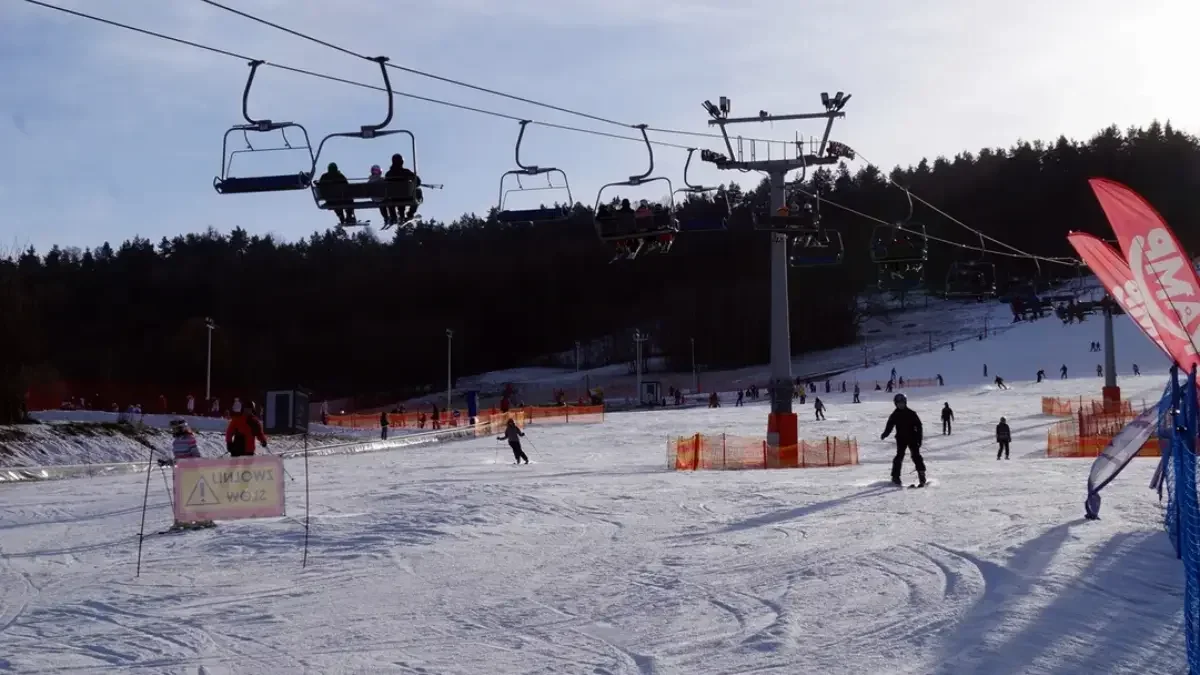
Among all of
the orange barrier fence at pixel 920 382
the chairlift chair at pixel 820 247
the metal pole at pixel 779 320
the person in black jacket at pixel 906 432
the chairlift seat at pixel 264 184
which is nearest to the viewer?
the chairlift seat at pixel 264 184

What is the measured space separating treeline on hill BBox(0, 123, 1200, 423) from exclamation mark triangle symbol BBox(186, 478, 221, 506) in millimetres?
67411

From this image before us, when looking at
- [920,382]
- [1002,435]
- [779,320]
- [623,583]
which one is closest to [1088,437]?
[1002,435]

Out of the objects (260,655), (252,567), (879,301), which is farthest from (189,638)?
(879,301)

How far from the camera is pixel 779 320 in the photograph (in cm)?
2861

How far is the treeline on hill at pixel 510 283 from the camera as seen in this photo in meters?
90.5

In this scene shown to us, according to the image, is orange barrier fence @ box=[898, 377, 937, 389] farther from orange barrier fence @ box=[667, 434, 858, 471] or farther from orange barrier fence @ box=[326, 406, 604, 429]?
orange barrier fence @ box=[667, 434, 858, 471]

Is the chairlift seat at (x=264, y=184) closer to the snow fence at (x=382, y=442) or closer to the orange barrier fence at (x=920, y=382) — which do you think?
the snow fence at (x=382, y=442)

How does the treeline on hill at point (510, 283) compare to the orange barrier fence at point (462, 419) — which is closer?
the orange barrier fence at point (462, 419)

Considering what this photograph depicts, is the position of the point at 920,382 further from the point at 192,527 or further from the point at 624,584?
the point at 624,584

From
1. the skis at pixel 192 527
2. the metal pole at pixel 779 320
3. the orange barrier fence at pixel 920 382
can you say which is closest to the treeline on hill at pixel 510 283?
the orange barrier fence at pixel 920 382

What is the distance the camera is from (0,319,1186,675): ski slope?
7.60 m

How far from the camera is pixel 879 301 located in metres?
106

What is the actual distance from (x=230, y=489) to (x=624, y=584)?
5760 millimetres

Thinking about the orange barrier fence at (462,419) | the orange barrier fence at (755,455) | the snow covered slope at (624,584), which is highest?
the orange barrier fence at (462,419)
